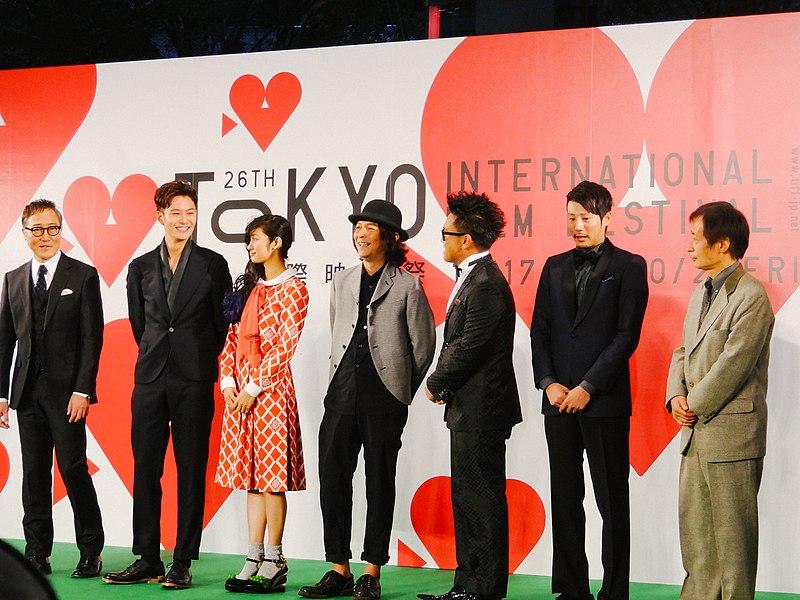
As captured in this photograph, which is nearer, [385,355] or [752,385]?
[752,385]

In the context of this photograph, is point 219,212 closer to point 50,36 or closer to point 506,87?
point 506,87

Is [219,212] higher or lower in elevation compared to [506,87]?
lower

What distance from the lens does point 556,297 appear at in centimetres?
441

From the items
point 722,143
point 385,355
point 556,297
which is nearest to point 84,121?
point 385,355

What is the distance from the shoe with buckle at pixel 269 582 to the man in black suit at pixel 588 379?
1206 millimetres

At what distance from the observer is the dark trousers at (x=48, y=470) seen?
493cm

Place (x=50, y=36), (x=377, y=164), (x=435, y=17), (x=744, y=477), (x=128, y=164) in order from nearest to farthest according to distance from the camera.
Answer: (x=744, y=477) → (x=377, y=164) → (x=128, y=164) → (x=435, y=17) → (x=50, y=36)

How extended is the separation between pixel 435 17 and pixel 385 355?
8.66 feet

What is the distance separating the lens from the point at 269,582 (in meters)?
4.59

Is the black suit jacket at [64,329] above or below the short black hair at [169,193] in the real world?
below

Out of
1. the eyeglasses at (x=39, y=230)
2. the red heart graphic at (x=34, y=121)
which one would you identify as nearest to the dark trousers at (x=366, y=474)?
the eyeglasses at (x=39, y=230)

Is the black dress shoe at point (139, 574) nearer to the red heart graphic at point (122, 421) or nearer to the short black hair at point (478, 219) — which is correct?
the red heart graphic at point (122, 421)

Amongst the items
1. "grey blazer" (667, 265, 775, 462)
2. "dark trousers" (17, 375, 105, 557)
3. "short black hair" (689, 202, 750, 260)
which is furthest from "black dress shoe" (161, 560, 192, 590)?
"short black hair" (689, 202, 750, 260)

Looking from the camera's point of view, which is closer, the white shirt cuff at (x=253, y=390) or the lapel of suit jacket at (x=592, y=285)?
the lapel of suit jacket at (x=592, y=285)
